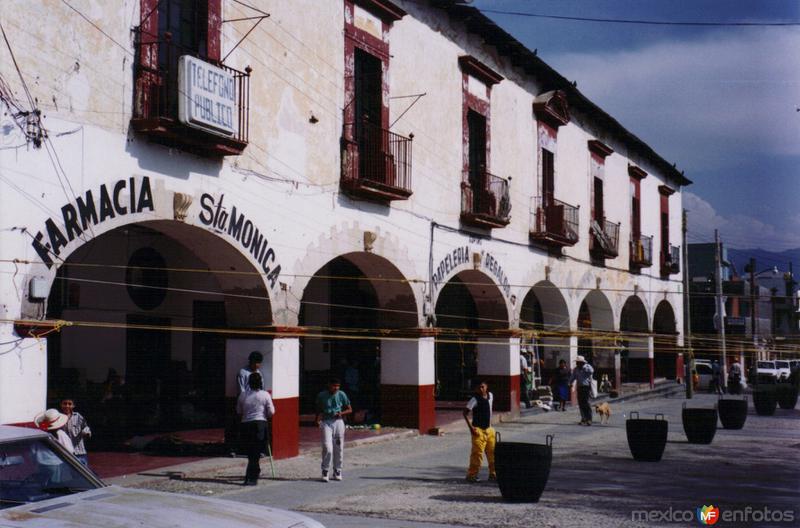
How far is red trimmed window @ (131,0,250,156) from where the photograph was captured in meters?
11.8

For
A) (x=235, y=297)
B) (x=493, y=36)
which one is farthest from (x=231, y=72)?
(x=493, y=36)

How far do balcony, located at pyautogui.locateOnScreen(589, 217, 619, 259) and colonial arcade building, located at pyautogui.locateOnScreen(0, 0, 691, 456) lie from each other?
0.09m

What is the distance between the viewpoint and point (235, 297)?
14383 millimetres

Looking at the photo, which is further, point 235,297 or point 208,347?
point 208,347

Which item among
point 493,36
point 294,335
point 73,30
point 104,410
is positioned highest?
point 493,36

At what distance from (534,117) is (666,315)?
15.9 m

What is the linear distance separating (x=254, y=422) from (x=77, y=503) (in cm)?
702

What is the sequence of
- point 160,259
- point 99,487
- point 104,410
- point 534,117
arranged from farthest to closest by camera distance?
point 534,117, point 160,259, point 104,410, point 99,487

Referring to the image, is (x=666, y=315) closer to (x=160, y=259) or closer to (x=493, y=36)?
(x=493, y=36)

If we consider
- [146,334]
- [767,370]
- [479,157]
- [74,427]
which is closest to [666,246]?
[767,370]

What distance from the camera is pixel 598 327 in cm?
3027

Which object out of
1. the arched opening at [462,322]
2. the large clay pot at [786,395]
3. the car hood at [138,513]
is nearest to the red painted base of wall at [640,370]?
the large clay pot at [786,395]

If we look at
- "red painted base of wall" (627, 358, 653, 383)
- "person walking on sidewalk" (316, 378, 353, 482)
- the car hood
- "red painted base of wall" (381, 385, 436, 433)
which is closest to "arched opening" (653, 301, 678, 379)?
"red painted base of wall" (627, 358, 653, 383)

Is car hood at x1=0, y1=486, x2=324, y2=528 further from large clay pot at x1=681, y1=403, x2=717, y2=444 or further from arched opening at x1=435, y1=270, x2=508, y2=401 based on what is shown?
arched opening at x1=435, y1=270, x2=508, y2=401
